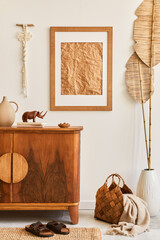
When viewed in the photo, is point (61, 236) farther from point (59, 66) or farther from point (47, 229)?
point (59, 66)

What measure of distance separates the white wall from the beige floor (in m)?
0.35

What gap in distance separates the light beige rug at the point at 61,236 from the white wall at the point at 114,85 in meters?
0.82

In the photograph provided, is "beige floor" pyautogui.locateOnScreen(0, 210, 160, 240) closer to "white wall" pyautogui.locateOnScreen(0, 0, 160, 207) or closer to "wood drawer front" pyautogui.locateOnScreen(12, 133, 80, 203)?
"wood drawer front" pyautogui.locateOnScreen(12, 133, 80, 203)

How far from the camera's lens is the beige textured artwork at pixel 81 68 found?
155 inches

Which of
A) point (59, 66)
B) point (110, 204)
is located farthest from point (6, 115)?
point (110, 204)

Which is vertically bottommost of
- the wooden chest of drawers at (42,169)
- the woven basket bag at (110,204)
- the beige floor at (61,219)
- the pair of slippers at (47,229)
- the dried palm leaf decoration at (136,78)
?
the beige floor at (61,219)

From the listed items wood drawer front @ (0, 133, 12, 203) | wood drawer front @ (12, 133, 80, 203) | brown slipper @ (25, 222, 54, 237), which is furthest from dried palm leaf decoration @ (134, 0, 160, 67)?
brown slipper @ (25, 222, 54, 237)

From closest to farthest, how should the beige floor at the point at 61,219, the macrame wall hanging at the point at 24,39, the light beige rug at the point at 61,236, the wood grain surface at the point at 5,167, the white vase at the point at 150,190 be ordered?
the light beige rug at the point at 61,236 < the beige floor at the point at 61,219 < the wood grain surface at the point at 5,167 < the white vase at the point at 150,190 < the macrame wall hanging at the point at 24,39

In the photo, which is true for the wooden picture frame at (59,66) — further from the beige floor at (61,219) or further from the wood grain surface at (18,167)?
the beige floor at (61,219)

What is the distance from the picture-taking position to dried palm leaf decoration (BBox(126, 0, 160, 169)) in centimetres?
391

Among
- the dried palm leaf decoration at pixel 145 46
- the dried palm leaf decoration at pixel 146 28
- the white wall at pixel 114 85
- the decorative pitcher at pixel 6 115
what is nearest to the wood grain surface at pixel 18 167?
the decorative pitcher at pixel 6 115

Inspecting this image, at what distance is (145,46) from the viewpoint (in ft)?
12.9

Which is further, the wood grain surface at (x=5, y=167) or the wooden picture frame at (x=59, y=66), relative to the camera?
the wooden picture frame at (x=59, y=66)

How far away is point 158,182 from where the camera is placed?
3.80 metres
